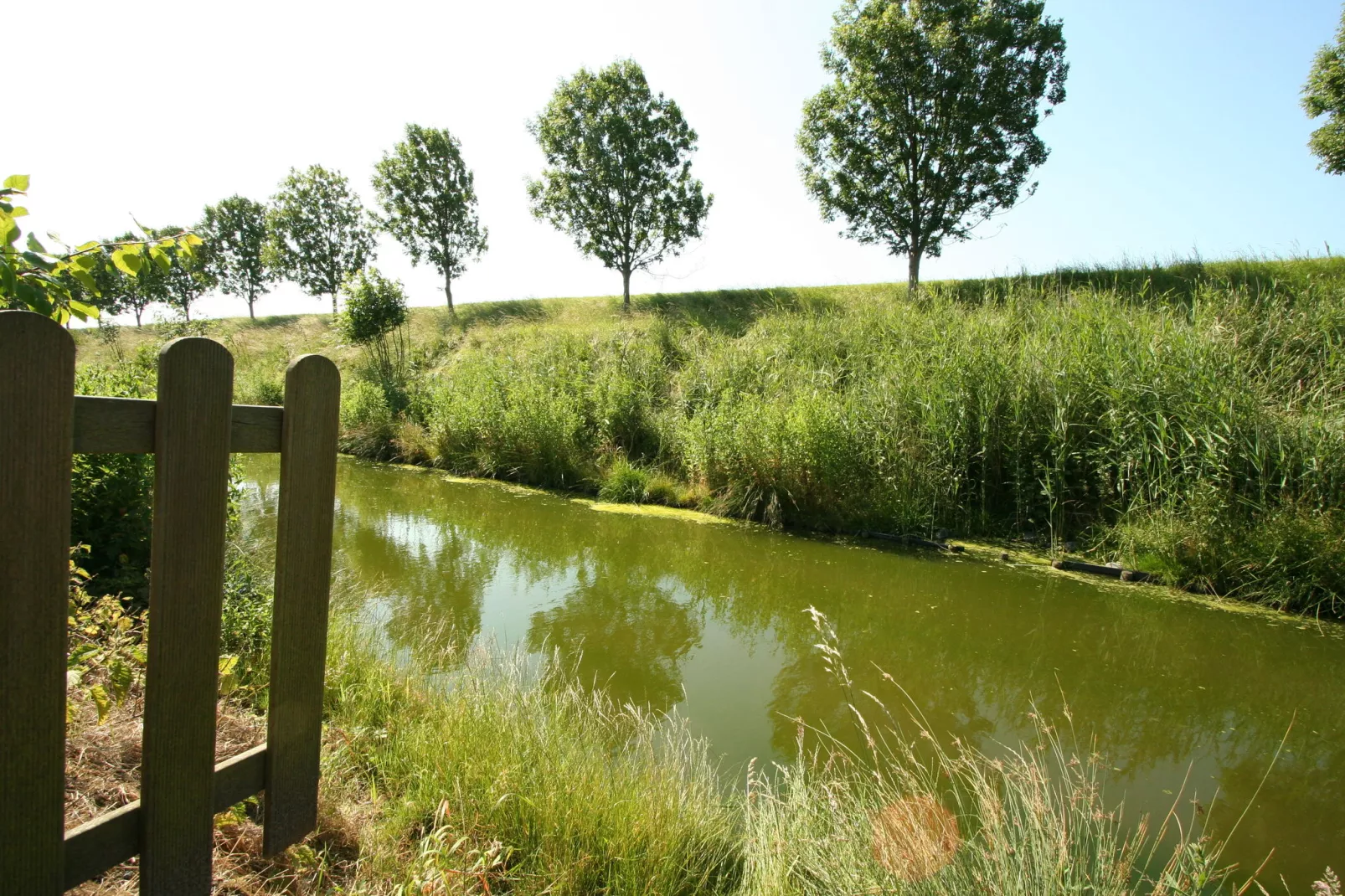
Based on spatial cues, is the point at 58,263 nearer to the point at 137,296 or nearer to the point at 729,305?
the point at 729,305

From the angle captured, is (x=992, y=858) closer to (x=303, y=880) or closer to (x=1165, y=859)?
(x=1165, y=859)

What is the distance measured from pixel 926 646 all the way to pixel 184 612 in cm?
510

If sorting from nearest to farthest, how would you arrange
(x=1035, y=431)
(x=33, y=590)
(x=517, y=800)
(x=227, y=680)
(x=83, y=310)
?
(x=33, y=590) → (x=83, y=310) → (x=517, y=800) → (x=227, y=680) → (x=1035, y=431)

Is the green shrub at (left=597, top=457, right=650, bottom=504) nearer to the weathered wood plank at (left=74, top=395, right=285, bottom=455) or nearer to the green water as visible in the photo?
the green water

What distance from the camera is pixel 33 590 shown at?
1215 mm

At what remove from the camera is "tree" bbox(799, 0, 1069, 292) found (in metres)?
17.8

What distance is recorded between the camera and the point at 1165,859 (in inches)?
121

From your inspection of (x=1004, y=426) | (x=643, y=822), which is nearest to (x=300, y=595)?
(x=643, y=822)

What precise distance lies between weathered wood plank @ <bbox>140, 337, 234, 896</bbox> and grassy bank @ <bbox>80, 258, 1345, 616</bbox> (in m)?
8.21

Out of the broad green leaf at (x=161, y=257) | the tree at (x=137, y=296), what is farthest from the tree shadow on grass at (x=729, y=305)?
the tree at (x=137, y=296)

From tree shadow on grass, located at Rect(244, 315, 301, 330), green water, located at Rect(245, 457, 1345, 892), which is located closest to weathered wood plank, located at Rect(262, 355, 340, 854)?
green water, located at Rect(245, 457, 1345, 892)

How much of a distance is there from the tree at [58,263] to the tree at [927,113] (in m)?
18.8

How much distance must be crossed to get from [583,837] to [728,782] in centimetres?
121

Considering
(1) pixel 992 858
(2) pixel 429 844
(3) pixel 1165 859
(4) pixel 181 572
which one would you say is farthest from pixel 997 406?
(4) pixel 181 572
